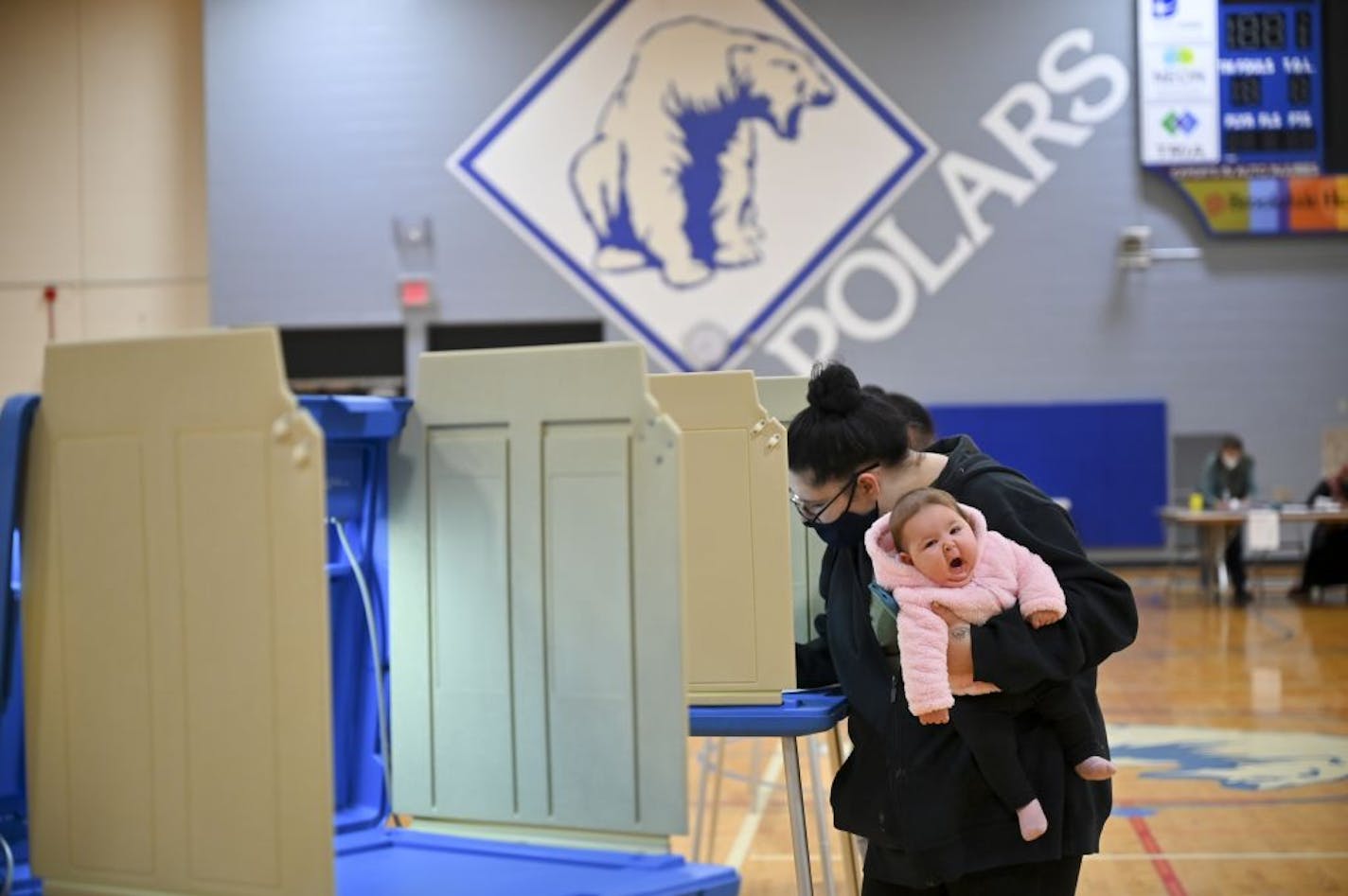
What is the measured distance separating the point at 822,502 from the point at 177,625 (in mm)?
1043

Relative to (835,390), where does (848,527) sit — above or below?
below

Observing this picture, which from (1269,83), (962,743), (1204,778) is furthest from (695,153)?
(962,743)

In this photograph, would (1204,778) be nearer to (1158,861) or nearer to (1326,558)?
(1158,861)

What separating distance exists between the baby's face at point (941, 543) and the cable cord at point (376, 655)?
724mm

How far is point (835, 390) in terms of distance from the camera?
220cm

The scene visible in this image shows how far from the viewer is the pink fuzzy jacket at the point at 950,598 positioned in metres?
2.05

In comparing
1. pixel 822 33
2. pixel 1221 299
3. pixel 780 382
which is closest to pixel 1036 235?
pixel 1221 299

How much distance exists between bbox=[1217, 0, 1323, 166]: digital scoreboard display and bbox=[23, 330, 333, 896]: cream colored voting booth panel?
1288 centimetres

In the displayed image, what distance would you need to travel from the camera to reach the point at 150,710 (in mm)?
1515

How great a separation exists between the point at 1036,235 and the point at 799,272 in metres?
2.08

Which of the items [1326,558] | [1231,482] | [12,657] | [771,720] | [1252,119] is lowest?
[1326,558]

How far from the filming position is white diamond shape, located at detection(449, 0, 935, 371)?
13266 millimetres

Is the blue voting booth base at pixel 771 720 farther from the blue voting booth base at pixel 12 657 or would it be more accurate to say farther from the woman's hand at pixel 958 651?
the blue voting booth base at pixel 12 657

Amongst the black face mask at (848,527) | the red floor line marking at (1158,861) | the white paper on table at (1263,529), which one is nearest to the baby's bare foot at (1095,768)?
the black face mask at (848,527)
